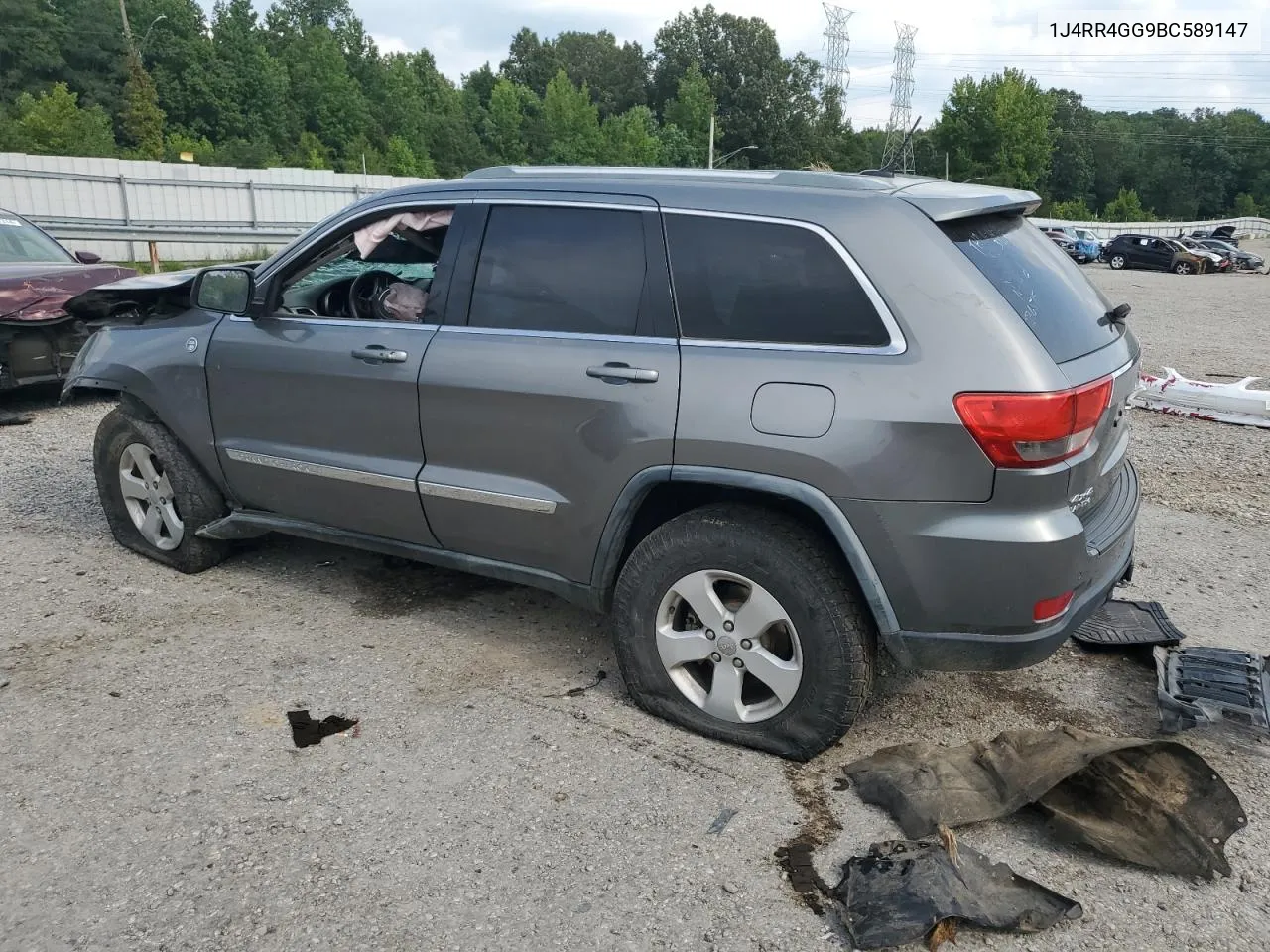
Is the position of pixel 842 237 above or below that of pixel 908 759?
above

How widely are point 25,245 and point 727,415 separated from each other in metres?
8.19

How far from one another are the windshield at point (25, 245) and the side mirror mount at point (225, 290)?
520cm

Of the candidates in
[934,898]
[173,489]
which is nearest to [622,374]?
[934,898]

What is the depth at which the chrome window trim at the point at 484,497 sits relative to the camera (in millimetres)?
3719

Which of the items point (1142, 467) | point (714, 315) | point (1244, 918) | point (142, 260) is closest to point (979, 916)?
point (1244, 918)

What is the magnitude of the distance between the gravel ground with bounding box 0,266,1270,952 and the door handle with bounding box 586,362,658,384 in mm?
1222

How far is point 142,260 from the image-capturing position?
21.3 metres

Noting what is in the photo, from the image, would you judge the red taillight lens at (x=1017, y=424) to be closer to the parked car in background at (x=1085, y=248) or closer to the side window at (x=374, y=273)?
the side window at (x=374, y=273)

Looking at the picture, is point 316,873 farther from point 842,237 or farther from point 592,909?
point 842,237

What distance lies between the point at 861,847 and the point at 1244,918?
977 mm

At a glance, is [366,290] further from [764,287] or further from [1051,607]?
[1051,607]

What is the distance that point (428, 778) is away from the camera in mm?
3299

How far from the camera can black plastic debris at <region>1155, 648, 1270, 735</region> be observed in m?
3.46

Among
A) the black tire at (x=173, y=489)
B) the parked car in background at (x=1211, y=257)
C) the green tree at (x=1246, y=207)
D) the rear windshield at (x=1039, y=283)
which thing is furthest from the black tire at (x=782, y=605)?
the green tree at (x=1246, y=207)
